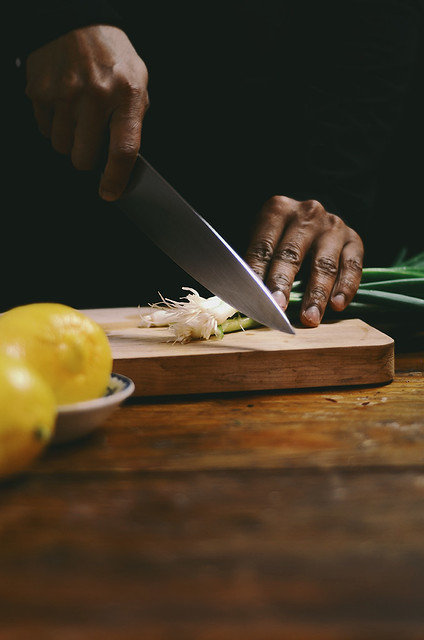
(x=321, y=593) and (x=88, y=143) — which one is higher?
(x=88, y=143)

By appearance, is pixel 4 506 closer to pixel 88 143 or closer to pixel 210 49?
pixel 88 143

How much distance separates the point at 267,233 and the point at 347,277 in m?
0.27

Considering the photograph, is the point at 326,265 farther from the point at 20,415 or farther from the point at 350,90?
the point at 20,415

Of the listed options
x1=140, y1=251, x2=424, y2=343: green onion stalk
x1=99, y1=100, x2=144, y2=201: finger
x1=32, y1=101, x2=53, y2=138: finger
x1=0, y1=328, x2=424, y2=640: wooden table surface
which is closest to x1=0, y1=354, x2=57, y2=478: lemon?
x1=0, y1=328, x2=424, y2=640: wooden table surface

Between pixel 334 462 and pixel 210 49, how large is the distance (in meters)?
1.71

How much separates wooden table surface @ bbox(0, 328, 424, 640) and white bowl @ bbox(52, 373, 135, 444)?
0.03 m

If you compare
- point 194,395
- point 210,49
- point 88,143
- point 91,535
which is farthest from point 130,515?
point 210,49

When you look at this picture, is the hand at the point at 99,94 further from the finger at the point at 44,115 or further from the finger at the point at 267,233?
the finger at the point at 267,233

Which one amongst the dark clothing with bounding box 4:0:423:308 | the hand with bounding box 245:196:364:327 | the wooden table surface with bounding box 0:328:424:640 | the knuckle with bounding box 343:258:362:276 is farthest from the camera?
the dark clothing with bounding box 4:0:423:308

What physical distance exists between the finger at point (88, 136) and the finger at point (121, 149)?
4cm

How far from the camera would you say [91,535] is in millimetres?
694

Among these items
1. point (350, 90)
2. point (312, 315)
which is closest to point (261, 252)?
point (312, 315)

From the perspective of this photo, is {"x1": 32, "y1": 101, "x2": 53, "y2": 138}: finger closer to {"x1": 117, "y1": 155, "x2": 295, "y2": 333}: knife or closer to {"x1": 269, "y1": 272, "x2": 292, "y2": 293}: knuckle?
{"x1": 117, "y1": 155, "x2": 295, "y2": 333}: knife

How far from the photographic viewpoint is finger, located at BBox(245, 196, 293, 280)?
1695mm
